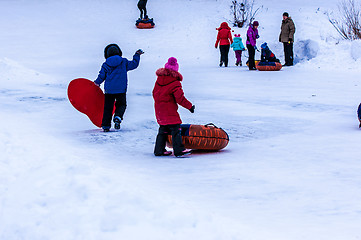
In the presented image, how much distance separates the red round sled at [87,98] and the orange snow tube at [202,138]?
1.95 metres

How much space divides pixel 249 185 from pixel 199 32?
67.2 feet

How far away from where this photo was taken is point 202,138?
269 inches

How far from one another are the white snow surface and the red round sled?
28cm

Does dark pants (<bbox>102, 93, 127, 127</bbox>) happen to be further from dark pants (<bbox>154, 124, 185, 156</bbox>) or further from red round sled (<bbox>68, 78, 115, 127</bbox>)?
dark pants (<bbox>154, 124, 185, 156</bbox>)

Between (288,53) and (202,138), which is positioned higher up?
(288,53)

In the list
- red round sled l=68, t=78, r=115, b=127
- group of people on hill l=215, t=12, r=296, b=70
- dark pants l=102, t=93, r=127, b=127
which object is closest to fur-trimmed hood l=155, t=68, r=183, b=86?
dark pants l=102, t=93, r=127, b=127

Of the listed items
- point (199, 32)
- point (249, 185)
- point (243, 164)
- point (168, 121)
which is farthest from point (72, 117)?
point (199, 32)

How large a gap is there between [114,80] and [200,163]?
8.08ft

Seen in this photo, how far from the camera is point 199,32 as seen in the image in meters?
25.2

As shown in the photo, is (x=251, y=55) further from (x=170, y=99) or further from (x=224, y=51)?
(x=170, y=99)

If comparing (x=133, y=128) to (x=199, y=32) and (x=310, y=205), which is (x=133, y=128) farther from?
(x=199, y=32)

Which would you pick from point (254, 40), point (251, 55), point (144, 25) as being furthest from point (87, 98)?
point (144, 25)

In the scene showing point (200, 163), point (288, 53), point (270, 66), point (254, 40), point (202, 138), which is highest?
point (254, 40)

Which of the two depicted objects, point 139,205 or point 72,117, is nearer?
point 139,205
